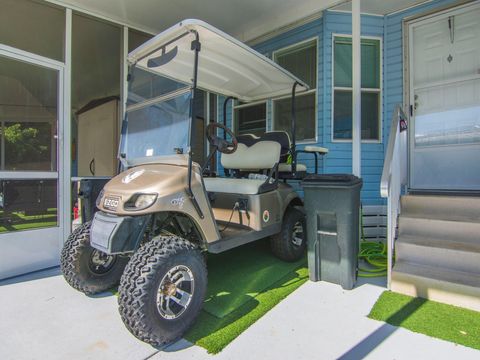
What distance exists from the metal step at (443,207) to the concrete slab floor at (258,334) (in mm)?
1058

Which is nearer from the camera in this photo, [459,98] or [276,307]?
[276,307]

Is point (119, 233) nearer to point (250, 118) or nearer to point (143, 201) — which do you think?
point (143, 201)

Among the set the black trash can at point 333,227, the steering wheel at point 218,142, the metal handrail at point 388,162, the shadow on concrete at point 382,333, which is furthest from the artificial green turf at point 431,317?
the steering wheel at point 218,142

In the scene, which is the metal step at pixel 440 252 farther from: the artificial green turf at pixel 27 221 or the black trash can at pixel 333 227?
the artificial green turf at pixel 27 221

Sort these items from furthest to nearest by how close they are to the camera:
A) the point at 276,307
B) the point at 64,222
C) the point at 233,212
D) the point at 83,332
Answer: the point at 64,222 → the point at 233,212 → the point at 276,307 → the point at 83,332

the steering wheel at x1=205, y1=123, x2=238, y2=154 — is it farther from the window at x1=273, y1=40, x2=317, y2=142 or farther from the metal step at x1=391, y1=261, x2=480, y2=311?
the window at x1=273, y1=40, x2=317, y2=142

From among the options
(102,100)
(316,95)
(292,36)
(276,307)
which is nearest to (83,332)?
(276,307)

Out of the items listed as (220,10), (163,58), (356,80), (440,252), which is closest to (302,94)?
(356,80)

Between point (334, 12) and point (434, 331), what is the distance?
13.2 feet

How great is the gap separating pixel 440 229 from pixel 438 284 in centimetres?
68

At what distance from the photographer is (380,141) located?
13.7 ft

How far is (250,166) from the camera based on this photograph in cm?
342

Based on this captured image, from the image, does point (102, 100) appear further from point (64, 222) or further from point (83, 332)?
point (83, 332)

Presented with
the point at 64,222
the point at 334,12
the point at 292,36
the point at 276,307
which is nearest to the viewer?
the point at 276,307
